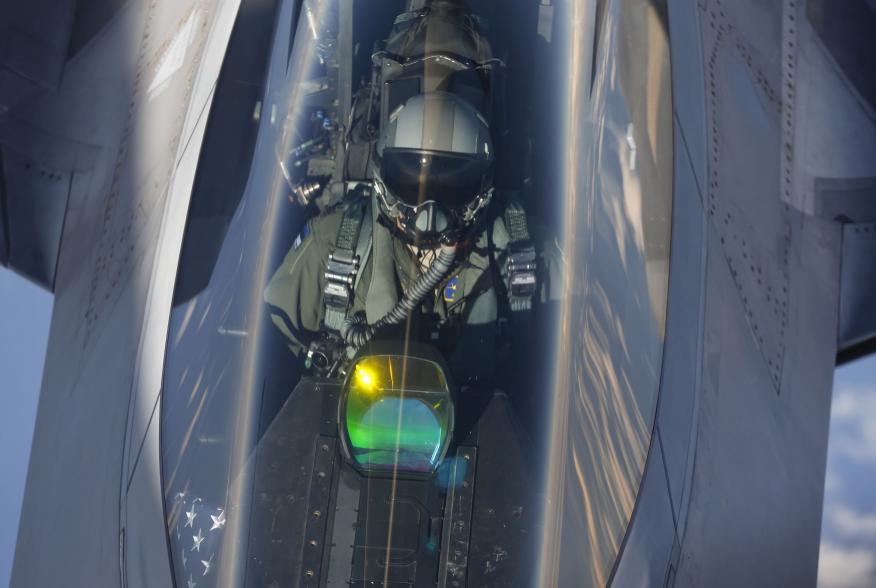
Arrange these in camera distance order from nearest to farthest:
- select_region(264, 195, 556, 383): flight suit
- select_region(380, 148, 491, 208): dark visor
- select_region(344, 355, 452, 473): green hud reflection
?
select_region(344, 355, 452, 473): green hud reflection < select_region(380, 148, 491, 208): dark visor < select_region(264, 195, 556, 383): flight suit

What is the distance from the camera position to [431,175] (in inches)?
82.0

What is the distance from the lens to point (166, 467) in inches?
74.9

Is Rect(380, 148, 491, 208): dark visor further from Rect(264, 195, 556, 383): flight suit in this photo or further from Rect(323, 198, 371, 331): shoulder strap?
Rect(323, 198, 371, 331): shoulder strap

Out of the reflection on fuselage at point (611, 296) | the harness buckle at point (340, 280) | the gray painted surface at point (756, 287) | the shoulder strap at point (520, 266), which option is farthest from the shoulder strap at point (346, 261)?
the gray painted surface at point (756, 287)

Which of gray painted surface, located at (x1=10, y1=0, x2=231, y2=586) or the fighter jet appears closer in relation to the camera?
the fighter jet

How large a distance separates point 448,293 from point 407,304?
14 cm

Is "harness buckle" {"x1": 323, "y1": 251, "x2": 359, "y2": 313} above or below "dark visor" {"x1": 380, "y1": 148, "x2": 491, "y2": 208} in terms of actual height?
below

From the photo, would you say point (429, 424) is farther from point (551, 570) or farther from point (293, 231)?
point (293, 231)

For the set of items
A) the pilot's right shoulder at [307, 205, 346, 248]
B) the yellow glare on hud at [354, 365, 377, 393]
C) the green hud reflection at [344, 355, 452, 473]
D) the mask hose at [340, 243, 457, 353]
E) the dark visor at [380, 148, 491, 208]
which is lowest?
the green hud reflection at [344, 355, 452, 473]

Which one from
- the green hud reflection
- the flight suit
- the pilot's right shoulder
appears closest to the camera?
the green hud reflection

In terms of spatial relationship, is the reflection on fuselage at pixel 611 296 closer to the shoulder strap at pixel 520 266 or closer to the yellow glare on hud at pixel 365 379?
the shoulder strap at pixel 520 266

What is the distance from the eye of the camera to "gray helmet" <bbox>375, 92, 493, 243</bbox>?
6.84 feet

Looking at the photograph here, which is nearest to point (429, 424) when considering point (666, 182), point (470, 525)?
point (470, 525)

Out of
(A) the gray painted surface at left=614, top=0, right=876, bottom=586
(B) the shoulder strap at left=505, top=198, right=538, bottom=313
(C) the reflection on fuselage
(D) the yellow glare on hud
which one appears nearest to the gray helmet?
(B) the shoulder strap at left=505, top=198, right=538, bottom=313
